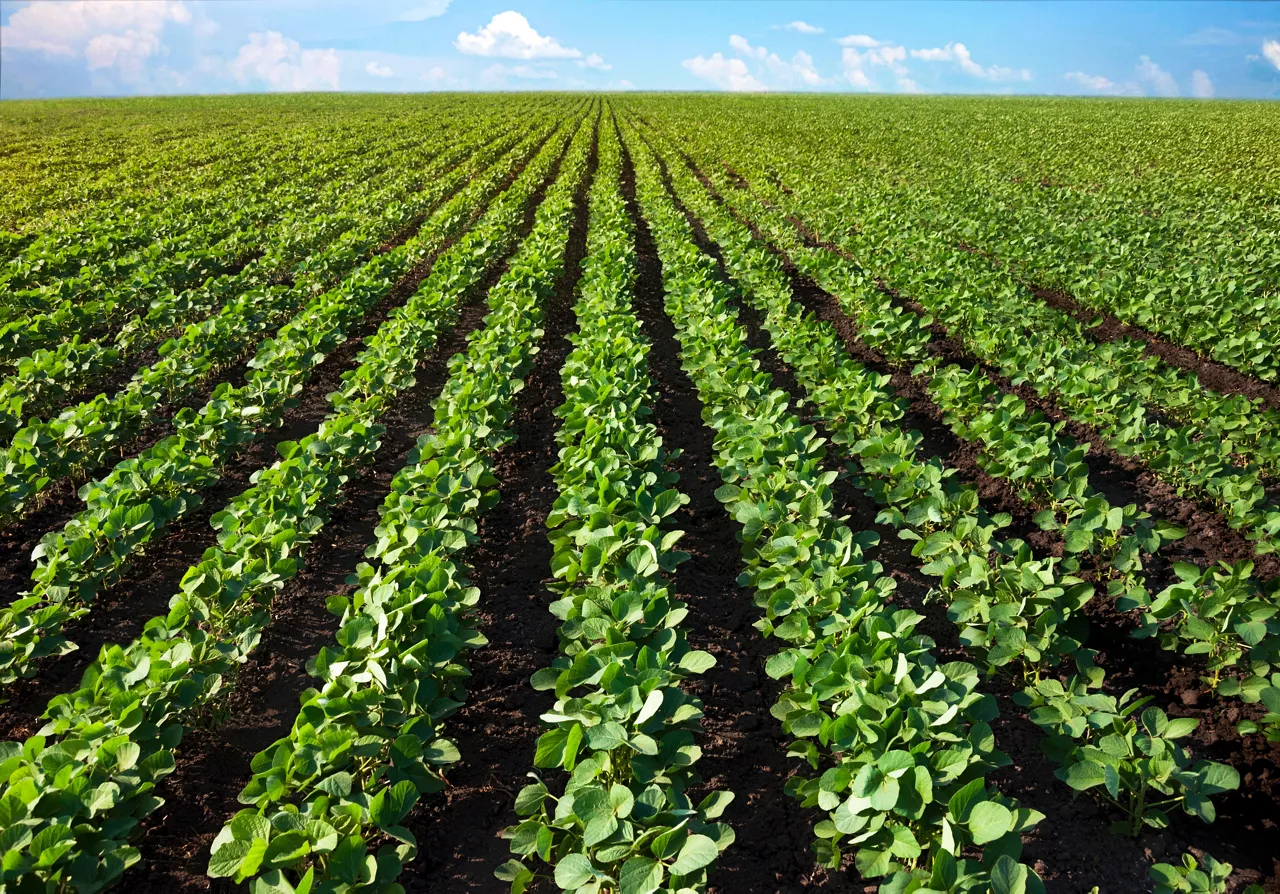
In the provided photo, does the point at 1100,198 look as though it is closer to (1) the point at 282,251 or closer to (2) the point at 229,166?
(1) the point at 282,251

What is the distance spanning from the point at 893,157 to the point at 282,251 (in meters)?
24.7

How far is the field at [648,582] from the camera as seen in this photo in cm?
295

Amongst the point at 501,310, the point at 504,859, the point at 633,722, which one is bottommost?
the point at 504,859

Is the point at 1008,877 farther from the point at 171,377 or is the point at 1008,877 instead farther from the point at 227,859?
the point at 171,377

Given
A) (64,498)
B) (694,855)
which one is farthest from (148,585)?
(694,855)

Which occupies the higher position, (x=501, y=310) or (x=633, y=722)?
(x=501, y=310)

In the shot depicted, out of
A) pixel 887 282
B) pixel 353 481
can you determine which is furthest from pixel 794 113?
pixel 353 481

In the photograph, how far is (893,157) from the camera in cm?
2925

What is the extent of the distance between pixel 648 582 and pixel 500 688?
3.79 feet

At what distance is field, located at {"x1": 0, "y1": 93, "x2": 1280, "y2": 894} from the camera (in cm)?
295

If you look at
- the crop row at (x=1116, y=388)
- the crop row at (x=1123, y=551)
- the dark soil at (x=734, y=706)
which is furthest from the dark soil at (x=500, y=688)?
the crop row at (x=1116, y=388)

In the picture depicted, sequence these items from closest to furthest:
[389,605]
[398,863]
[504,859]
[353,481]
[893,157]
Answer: [398,863] → [504,859] → [389,605] → [353,481] → [893,157]

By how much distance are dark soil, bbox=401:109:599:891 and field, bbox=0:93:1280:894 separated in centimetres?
3

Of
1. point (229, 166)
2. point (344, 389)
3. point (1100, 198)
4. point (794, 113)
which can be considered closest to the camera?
point (344, 389)
